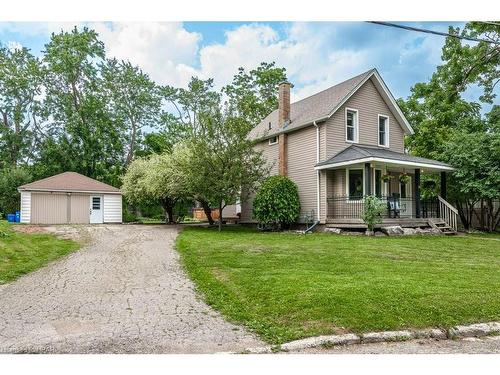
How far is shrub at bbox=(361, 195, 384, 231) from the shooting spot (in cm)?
1191

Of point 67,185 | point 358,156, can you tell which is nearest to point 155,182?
point 67,185

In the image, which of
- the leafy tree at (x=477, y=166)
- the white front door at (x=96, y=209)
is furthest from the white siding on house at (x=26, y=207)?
the leafy tree at (x=477, y=166)

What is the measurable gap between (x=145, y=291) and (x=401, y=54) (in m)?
8.12

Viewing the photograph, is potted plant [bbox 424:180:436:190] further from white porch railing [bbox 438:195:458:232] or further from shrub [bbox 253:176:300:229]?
shrub [bbox 253:176:300:229]

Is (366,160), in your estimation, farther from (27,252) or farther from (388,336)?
(27,252)

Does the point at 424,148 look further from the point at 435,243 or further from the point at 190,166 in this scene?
the point at 190,166

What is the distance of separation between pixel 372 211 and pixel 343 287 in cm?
751

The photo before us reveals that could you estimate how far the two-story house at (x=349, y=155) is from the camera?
44.4 feet

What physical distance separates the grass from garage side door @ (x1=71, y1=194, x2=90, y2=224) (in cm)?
807

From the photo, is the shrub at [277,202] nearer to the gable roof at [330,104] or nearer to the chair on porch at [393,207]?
the gable roof at [330,104]

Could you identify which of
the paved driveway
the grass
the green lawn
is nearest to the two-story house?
the green lawn

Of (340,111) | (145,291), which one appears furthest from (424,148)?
(145,291)
